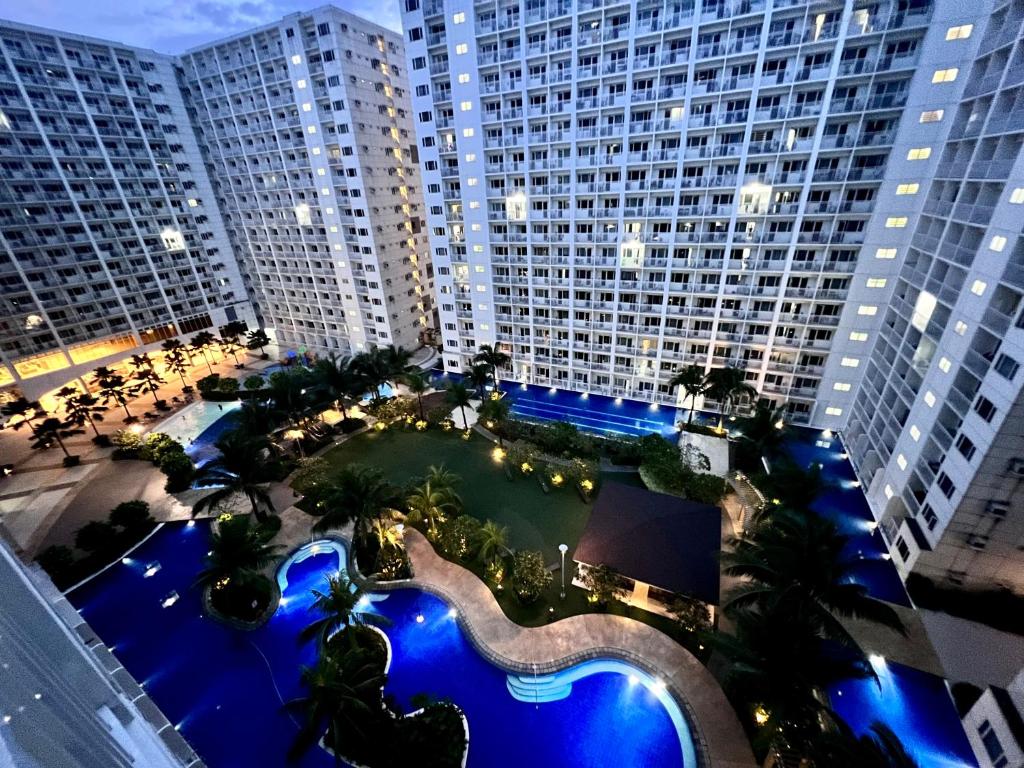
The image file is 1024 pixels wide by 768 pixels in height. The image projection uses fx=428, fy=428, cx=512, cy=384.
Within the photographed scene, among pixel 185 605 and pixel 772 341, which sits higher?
pixel 772 341

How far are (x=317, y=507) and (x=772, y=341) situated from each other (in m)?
44.1

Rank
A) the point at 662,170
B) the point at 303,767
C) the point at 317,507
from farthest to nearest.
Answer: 1. the point at 662,170
2. the point at 317,507
3. the point at 303,767

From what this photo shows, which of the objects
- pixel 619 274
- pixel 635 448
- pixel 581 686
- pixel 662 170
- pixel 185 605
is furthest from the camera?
pixel 619 274

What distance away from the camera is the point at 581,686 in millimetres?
22734

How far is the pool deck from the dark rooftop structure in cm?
313

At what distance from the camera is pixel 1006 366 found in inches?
862

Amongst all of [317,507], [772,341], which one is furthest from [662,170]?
[317,507]

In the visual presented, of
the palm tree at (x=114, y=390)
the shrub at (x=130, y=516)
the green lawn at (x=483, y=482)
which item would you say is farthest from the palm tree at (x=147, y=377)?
the green lawn at (x=483, y=482)

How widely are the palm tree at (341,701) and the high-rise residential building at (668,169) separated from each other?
126 ft

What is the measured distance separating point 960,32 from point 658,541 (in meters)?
39.7

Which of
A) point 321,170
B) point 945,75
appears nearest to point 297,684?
point 945,75

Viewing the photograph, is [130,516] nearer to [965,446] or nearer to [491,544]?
[491,544]

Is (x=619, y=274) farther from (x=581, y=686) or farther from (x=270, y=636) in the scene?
(x=270, y=636)

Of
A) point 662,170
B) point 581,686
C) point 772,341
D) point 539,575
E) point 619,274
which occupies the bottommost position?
point 581,686
